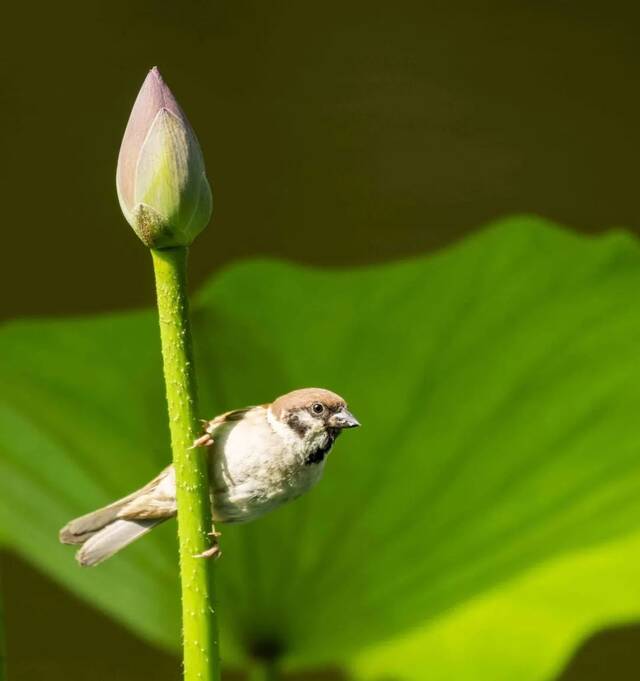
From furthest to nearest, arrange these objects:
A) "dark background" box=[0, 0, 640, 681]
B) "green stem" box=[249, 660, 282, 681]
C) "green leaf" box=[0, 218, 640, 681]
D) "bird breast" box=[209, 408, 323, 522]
Answer: "dark background" box=[0, 0, 640, 681]
"green leaf" box=[0, 218, 640, 681]
"green stem" box=[249, 660, 282, 681]
"bird breast" box=[209, 408, 323, 522]

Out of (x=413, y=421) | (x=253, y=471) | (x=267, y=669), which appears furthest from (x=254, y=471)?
(x=413, y=421)

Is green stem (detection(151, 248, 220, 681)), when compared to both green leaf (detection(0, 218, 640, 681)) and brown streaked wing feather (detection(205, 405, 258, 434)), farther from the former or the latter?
green leaf (detection(0, 218, 640, 681))

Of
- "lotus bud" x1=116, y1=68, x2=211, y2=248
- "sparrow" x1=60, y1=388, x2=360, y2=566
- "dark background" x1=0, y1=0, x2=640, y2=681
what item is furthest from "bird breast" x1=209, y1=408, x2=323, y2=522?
"dark background" x1=0, y1=0, x2=640, y2=681

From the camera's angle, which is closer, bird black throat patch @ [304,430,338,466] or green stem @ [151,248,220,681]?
green stem @ [151,248,220,681]

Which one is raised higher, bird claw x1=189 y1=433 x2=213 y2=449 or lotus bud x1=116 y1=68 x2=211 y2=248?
lotus bud x1=116 y1=68 x2=211 y2=248

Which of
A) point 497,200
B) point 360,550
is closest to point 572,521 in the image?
point 360,550

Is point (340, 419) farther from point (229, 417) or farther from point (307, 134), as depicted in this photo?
point (307, 134)

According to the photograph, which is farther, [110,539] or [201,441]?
[110,539]
